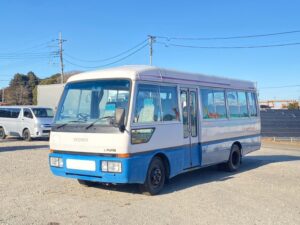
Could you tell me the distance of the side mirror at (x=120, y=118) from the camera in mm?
7352

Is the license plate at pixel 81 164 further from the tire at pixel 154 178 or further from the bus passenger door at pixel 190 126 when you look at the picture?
the bus passenger door at pixel 190 126

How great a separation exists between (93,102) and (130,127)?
1082 mm

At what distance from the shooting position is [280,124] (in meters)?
35.8

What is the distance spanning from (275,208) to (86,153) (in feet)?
12.1

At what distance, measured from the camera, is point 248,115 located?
43.1ft

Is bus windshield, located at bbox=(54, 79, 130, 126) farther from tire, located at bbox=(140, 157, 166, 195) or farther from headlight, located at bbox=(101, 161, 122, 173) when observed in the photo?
tire, located at bbox=(140, 157, 166, 195)

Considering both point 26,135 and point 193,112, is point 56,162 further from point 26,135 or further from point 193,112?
point 26,135

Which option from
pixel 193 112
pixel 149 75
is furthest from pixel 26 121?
pixel 149 75

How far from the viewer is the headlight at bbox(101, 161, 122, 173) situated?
749 cm

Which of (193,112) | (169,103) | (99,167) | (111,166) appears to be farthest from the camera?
(193,112)

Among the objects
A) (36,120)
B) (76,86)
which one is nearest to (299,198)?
(76,86)

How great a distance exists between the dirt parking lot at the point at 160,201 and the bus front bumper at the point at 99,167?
0.43 metres

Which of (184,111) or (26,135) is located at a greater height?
(184,111)

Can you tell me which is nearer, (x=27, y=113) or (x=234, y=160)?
(x=234, y=160)
